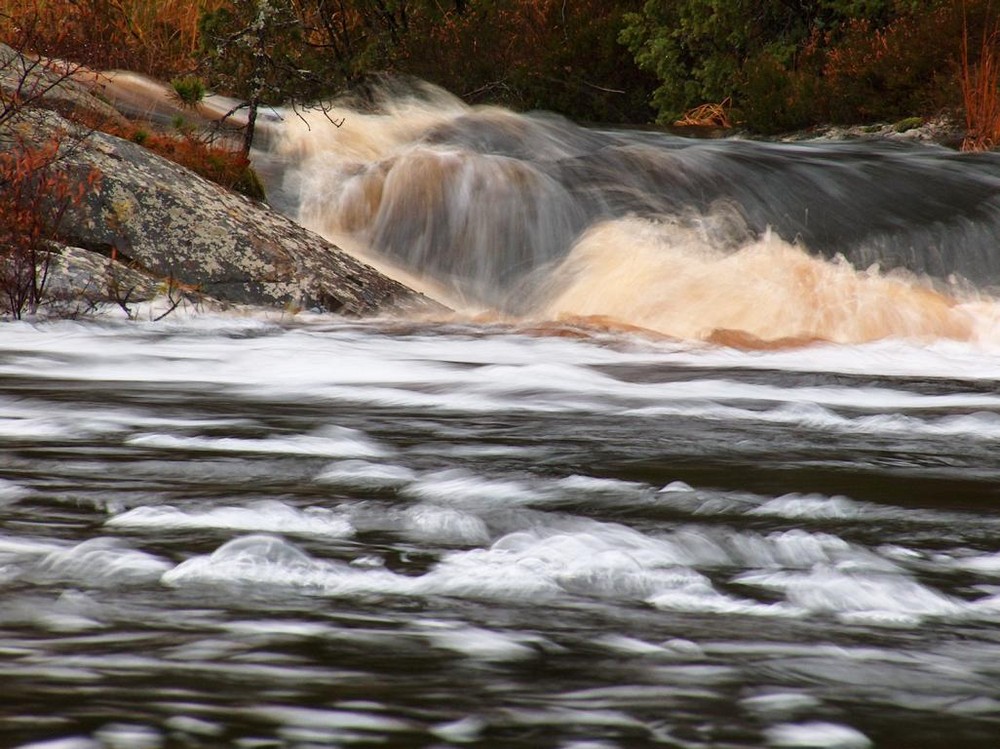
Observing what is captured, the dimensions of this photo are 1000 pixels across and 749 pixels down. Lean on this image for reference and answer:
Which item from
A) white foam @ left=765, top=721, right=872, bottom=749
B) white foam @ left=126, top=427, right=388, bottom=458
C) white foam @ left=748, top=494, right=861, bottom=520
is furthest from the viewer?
white foam @ left=126, top=427, right=388, bottom=458

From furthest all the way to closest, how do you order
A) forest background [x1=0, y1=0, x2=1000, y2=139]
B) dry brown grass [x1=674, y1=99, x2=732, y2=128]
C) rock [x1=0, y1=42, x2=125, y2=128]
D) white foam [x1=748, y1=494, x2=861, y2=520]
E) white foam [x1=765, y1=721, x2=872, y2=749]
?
dry brown grass [x1=674, y1=99, x2=732, y2=128]
forest background [x1=0, y1=0, x2=1000, y2=139]
rock [x1=0, y1=42, x2=125, y2=128]
white foam [x1=748, y1=494, x2=861, y2=520]
white foam [x1=765, y1=721, x2=872, y2=749]

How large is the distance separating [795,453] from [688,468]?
0.41 m

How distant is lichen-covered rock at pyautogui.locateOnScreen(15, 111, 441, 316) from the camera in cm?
675

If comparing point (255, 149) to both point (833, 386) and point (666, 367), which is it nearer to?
point (666, 367)

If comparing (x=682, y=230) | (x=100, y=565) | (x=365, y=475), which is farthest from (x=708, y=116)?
(x=100, y=565)

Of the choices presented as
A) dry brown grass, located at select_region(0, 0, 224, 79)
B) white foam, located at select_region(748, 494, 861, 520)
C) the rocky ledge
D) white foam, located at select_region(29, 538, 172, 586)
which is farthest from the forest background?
white foam, located at select_region(29, 538, 172, 586)

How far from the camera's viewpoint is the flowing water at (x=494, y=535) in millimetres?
1414

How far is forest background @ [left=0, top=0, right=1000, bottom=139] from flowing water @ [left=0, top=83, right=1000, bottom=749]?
681 cm

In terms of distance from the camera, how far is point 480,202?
8773 millimetres

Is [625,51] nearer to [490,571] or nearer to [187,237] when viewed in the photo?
[187,237]

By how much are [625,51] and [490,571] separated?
50.2 ft

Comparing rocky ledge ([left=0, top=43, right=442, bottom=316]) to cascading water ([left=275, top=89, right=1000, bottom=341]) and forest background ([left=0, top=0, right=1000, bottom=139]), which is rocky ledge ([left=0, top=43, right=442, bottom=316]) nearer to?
cascading water ([left=275, top=89, right=1000, bottom=341])

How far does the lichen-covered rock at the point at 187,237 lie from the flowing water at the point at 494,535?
0.35 m

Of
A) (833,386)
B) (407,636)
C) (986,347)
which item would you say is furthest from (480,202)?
(407,636)
